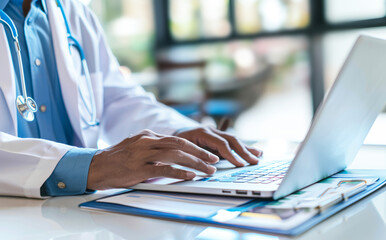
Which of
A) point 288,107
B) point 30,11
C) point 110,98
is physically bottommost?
point 288,107

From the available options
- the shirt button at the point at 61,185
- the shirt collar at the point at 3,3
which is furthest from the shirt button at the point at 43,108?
the shirt button at the point at 61,185

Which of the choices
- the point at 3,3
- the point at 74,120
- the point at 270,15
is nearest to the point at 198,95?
the point at 270,15

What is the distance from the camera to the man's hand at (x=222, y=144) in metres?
0.87

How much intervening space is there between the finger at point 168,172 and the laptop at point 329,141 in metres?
0.01

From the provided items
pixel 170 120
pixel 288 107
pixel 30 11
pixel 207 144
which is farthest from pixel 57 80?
pixel 288 107

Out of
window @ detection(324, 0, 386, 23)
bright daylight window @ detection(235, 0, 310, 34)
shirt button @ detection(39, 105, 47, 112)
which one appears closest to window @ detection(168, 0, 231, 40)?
bright daylight window @ detection(235, 0, 310, 34)

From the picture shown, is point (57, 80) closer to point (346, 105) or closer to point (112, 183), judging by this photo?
point (112, 183)

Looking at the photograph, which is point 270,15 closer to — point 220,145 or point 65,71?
point 65,71

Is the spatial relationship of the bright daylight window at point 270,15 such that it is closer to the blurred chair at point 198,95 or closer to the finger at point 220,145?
the blurred chair at point 198,95

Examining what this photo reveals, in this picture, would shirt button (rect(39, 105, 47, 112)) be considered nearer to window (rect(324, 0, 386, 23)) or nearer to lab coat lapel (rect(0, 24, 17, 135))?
lab coat lapel (rect(0, 24, 17, 135))

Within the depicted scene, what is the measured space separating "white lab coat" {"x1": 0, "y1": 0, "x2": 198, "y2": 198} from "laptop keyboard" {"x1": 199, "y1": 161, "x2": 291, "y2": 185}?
267 millimetres

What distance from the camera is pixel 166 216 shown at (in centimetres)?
59

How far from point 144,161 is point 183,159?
6 cm

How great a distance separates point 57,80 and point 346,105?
0.69 meters
